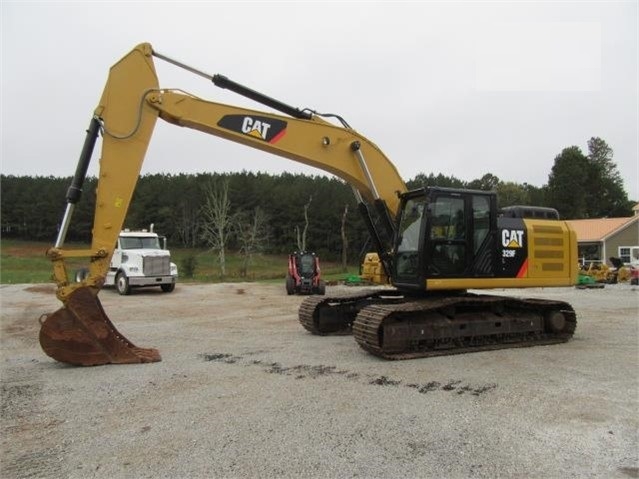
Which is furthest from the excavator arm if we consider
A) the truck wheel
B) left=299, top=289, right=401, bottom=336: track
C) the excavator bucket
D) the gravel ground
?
the truck wheel

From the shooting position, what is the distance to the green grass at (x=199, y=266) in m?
38.1

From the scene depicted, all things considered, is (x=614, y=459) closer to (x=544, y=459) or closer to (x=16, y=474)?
(x=544, y=459)

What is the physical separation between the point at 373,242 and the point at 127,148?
456 cm

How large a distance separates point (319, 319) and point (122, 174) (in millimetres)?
4657

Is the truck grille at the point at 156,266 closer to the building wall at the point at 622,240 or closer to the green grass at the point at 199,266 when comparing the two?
the green grass at the point at 199,266

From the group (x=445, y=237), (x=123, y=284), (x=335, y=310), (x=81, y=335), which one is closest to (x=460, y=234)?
(x=445, y=237)

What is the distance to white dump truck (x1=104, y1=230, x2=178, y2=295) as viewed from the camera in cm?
2295

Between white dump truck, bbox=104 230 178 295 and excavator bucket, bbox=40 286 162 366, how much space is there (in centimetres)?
1554

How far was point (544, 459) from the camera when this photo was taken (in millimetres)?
4508

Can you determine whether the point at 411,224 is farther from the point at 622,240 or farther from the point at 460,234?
the point at 622,240

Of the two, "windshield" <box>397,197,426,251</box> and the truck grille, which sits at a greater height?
"windshield" <box>397,197,426,251</box>

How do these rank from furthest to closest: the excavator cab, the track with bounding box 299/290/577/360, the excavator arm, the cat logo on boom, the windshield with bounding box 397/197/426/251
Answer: the windshield with bounding box 397/197/426/251 → the excavator cab → the cat logo on boom → the track with bounding box 299/290/577/360 → the excavator arm

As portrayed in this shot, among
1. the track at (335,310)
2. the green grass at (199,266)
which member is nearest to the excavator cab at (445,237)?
the track at (335,310)

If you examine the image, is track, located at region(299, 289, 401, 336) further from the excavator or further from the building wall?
the building wall
